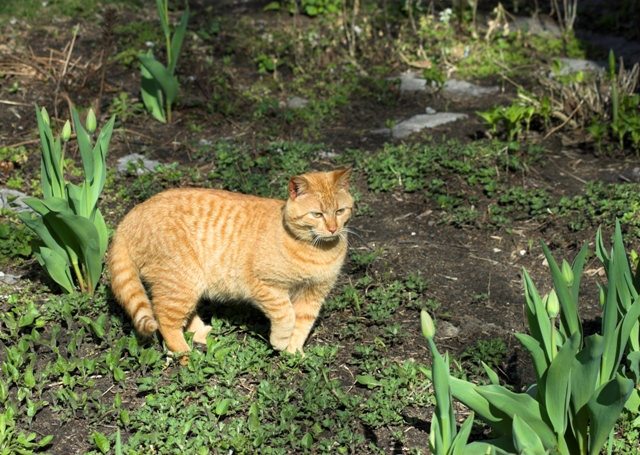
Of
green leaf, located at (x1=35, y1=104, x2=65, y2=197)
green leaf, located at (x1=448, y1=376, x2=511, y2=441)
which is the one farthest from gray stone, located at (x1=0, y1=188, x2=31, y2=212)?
green leaf, located at (x1=448, y1=376, x2=511, y2=441)

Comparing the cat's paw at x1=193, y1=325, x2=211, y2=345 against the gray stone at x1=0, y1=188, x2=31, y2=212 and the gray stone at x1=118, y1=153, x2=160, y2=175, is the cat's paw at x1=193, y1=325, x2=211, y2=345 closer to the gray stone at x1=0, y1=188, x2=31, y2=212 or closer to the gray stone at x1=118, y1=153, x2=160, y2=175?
the gray stone at x1=0, y1=188, x2=31, y2=212

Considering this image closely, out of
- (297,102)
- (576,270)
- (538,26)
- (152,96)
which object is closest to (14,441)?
(576,270)

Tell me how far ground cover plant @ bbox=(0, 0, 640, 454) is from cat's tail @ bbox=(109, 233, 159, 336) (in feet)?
0.79

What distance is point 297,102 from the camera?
22.9 ft

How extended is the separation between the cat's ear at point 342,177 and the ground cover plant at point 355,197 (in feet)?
2.73

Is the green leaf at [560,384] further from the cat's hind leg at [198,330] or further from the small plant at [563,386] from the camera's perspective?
the cat's hind leg at [198,330]

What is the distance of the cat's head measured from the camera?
3.62m

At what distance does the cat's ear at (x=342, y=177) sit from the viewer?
371 cm

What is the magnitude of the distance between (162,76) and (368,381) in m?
3.58

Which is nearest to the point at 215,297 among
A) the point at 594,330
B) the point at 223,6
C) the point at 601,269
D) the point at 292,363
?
the point at 292,363

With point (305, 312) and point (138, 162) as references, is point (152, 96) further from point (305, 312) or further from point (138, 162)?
point (305, 312)

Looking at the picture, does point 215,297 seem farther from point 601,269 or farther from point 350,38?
point 350,38

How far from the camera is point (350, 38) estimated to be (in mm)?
7941

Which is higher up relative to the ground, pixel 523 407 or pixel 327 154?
pixel 523 407
